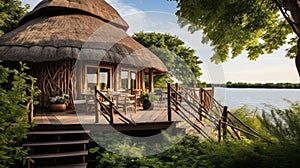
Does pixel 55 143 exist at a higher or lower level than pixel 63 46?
lower

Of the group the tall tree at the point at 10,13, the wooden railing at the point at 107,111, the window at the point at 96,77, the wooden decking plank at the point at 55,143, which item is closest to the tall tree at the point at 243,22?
the wooden railing at the point at 107,111

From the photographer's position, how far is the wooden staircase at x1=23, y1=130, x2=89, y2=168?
4660 millimetres

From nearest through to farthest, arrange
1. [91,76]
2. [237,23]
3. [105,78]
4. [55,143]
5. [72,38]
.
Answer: [55,143] → [237,23] → [72,38] → [91,76] → [105,78]

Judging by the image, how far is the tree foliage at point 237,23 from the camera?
19.0ft

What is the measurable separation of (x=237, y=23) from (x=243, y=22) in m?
0.48

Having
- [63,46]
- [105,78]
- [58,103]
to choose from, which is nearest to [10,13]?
[63,46]

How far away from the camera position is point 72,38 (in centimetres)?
903

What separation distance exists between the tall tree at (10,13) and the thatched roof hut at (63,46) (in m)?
5.47

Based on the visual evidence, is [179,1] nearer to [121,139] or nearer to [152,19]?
[152,19]

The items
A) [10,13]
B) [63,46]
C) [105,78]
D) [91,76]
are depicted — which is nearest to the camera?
[63,46]

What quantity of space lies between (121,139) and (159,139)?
35.9 inches

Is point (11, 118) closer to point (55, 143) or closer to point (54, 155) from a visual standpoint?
point (54, 155)

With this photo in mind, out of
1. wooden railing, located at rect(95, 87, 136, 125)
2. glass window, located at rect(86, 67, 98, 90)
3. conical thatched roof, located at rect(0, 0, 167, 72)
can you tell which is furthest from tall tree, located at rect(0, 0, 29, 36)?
wooden railing, located at rect(95, 87, 136, 125)

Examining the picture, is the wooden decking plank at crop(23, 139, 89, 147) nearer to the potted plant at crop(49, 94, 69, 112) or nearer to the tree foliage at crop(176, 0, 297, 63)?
the potted plant at crop(49, 94, 69, 112)
